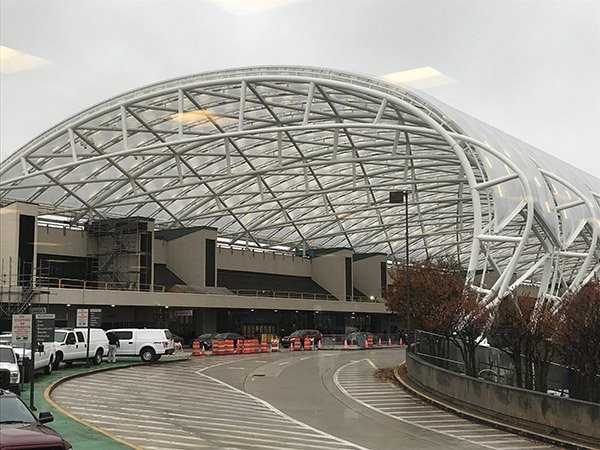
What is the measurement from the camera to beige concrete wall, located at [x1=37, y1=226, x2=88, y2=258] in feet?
192

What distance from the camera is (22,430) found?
11.1m

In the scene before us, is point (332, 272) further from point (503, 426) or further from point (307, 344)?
point (503, 426)

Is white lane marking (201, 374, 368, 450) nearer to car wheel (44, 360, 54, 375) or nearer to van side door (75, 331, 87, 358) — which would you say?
car wheel (44, 360, 54, 375)

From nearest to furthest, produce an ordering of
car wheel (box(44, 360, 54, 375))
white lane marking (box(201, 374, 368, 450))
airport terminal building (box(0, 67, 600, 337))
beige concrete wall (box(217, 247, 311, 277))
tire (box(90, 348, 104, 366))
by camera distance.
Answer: white lane marking (box(201, 374, 368, 450)), car wheel (box(44, 360, 54, 375)), tire (box(90, 348, 104, 366)), airport terminal building (box(0, 67, 600, 337)), beige concrete wall (box(217, 247, 311, 277))

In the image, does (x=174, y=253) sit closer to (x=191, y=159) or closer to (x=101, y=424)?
(x=191, y=159)

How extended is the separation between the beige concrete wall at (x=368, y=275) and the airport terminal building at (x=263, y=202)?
18cm

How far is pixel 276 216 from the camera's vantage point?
76875 millimetres

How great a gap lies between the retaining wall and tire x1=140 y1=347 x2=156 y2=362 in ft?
59.1

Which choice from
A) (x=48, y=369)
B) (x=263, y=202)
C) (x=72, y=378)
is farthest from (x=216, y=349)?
(x=72, y=378)

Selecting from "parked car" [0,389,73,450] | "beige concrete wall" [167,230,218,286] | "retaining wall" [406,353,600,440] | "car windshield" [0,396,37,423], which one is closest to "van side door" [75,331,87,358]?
"retaining wall" [406,353,600,440]

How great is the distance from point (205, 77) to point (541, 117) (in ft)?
71.7

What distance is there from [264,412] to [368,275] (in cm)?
6909

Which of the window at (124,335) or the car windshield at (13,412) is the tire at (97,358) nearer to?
the window at (124,335)

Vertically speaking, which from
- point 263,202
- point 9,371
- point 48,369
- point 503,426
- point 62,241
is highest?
point 263,202
